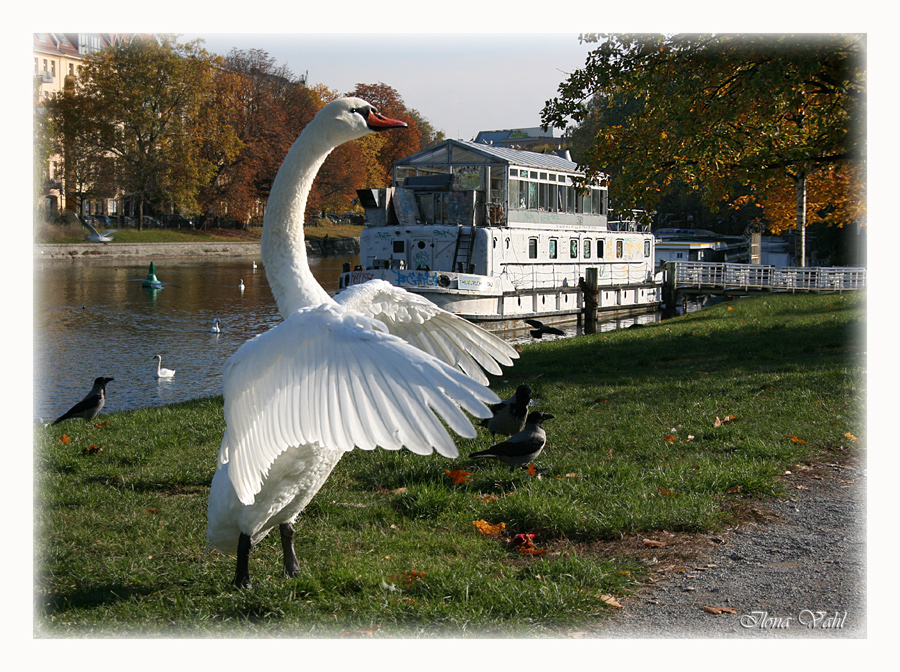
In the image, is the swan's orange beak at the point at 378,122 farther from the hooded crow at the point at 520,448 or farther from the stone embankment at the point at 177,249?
the stone embankment at the point at 177,249

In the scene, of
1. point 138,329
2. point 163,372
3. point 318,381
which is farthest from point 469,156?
point 318,381

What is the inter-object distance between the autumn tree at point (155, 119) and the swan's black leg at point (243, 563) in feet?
143

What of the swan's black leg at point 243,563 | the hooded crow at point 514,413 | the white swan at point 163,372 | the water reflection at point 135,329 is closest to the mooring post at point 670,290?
the water reflection at point 135,329

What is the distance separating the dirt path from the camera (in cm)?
349

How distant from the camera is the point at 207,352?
64.4ft

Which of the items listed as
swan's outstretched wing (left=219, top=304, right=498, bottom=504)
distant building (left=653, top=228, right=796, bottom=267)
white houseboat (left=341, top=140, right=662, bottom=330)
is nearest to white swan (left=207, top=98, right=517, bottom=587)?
swan's outstretched wing (left=219, top=304, right=498, bottom=504)

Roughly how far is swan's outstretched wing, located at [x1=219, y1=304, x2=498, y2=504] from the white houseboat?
19.1m

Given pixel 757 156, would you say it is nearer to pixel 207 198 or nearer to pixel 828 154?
pixel 828 154

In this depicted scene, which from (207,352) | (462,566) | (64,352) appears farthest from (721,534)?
(64,352)

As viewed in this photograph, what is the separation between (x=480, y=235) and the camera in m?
24.0

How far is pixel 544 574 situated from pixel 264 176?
5909 centimetres

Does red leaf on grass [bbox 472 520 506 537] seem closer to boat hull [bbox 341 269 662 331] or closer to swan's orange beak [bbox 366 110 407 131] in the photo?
swan's orange beak [bbox 366 110 407 131]

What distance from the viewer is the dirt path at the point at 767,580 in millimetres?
3488

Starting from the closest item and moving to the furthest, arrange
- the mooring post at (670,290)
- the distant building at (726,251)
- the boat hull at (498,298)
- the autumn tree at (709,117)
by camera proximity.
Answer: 1. the autumn tree at (709,117)
2. the boat hull at (498,298)
3. the mooring post at (670,290)
4. the distant building at (726,251)
